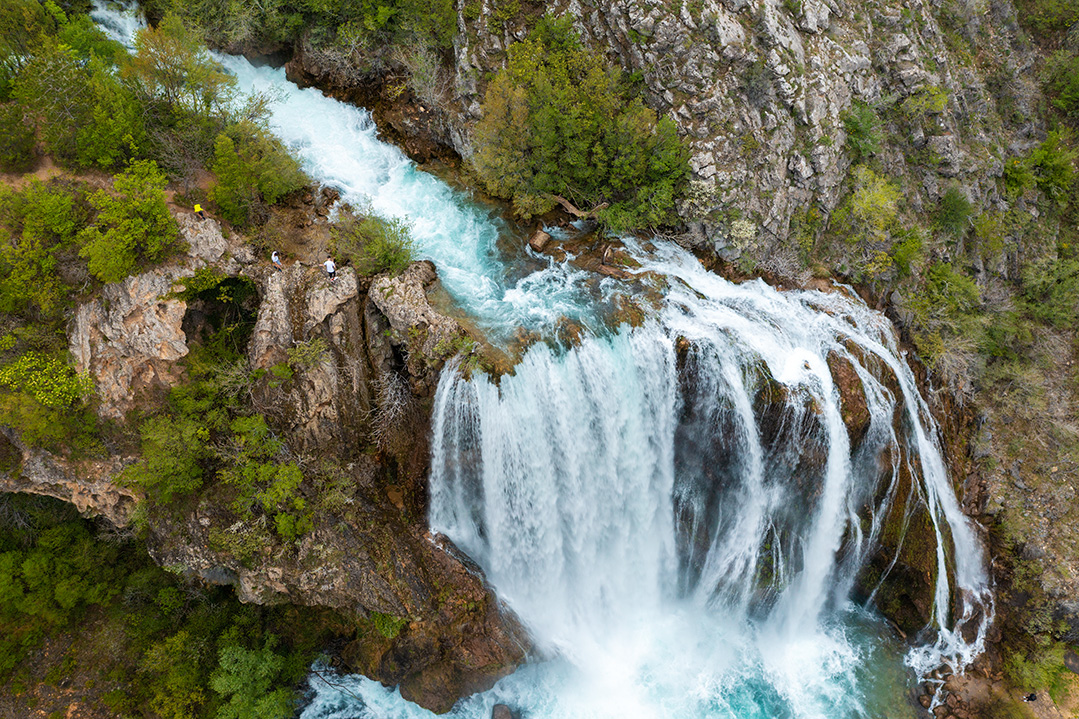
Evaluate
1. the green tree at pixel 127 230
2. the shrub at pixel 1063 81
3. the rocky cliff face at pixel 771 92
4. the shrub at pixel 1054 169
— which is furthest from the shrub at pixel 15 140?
the shrub at pixel 1063 81

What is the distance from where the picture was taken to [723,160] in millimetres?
18125

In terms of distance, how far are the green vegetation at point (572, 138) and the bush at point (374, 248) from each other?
206 inches

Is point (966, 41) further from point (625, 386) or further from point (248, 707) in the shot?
point (248, 707)

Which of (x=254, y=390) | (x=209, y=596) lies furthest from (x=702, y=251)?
(x=209, y=596)

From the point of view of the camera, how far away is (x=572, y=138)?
719 inches

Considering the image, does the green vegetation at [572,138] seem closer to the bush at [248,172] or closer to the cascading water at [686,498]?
the cascading water at [686,498]

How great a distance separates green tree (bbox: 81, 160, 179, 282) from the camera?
12719mm

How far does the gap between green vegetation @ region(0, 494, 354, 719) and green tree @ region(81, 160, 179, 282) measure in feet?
29.2

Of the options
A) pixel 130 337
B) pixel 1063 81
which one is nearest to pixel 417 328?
pixel 130 337

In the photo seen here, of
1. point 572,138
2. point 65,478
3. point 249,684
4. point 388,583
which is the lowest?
point 249,684

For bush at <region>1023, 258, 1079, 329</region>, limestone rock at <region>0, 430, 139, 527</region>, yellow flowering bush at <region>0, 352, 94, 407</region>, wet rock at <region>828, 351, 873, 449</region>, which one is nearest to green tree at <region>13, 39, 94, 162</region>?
yellow flowering bush at <region>0, 352, 94, 407</region>

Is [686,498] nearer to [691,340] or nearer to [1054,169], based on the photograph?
[691,340]

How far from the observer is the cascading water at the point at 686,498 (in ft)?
49.2

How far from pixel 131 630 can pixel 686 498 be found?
726 inches
